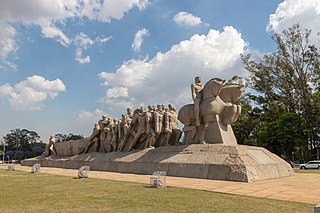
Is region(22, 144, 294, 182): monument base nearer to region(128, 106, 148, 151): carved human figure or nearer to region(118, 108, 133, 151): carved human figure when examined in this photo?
region(128, 106, 148, 151): carved human figure

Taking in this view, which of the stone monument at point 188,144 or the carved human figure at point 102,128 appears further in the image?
the carved human figure at point 102,128

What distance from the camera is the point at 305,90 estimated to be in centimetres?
3078

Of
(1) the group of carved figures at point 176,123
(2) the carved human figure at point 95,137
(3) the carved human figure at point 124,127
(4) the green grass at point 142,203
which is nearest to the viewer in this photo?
(4) the green grass at point 142,203

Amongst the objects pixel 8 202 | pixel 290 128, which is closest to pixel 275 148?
pixel 290 128

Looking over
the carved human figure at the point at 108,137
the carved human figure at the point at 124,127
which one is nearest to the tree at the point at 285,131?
the carved human figure at the point at 124,127

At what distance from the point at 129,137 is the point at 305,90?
21453mm

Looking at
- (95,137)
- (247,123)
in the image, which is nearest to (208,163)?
(95,137)

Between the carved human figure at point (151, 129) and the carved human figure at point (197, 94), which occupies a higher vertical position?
the carved human figure at point (197, 94)

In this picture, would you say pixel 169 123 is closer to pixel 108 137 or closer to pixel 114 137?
pixel 114 137

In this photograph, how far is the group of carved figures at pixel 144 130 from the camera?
15586 millimetres

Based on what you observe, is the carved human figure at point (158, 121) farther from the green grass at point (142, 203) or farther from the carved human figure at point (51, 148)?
the carved human figure at point (51, 148)

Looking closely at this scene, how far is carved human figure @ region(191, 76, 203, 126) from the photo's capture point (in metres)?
13.2

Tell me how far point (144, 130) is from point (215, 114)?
176 inches

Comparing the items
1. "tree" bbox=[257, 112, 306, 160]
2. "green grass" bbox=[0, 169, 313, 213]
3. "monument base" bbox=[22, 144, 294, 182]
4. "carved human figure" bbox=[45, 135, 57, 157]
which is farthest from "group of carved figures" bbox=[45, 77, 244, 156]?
"tree" bbox=[257, 112, 306, 160]
